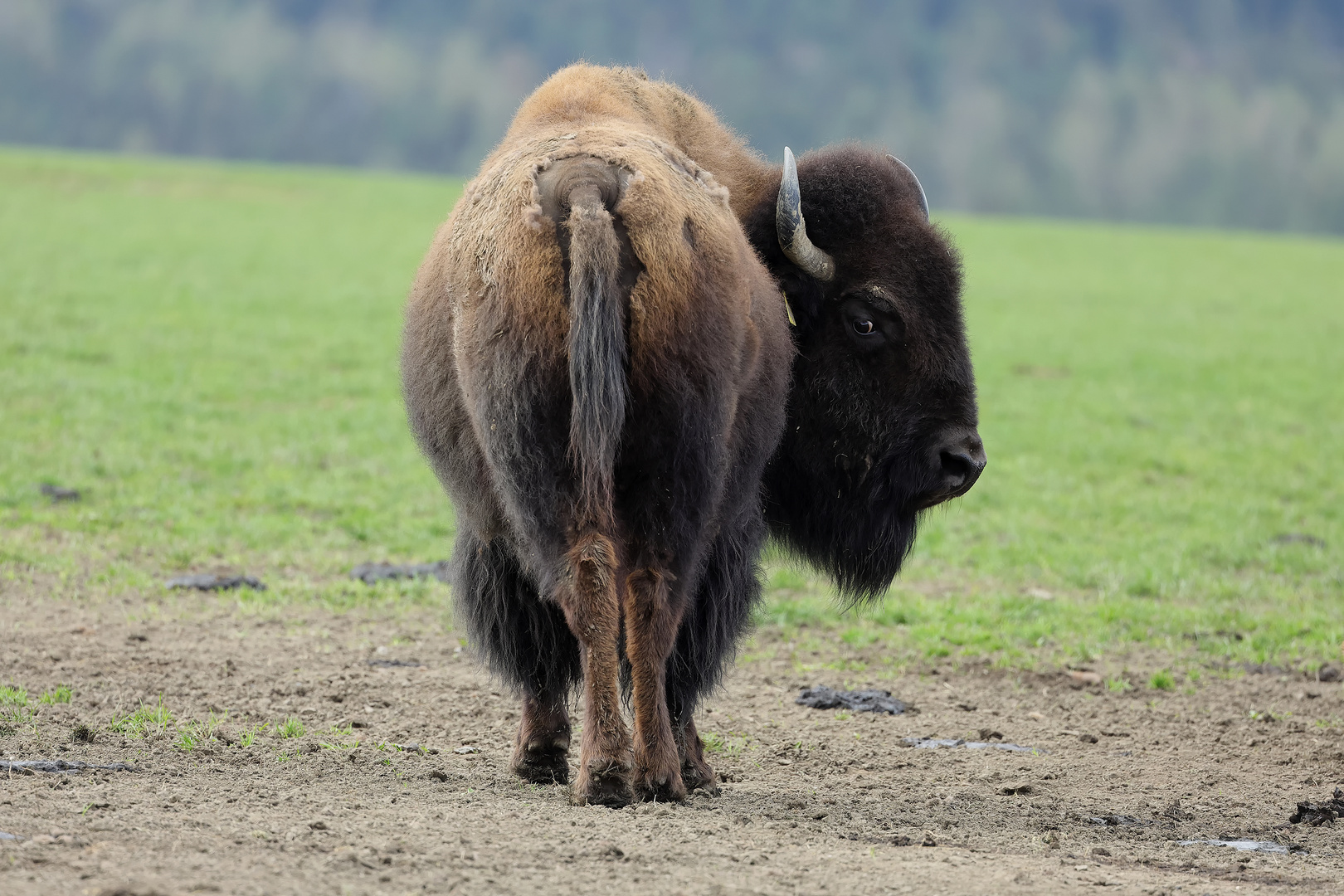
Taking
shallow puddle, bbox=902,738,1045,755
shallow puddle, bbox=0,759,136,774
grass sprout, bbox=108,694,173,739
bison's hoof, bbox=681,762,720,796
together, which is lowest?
shallow puddle, bbox=0,759,136,774

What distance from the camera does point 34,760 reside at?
461cm

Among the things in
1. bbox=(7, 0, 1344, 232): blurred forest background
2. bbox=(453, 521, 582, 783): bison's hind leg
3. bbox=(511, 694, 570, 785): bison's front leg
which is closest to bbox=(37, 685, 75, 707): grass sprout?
bbox=(453, 521, 582, 783): bison's hind leg

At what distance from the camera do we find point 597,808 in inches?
159

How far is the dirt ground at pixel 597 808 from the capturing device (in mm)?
3525

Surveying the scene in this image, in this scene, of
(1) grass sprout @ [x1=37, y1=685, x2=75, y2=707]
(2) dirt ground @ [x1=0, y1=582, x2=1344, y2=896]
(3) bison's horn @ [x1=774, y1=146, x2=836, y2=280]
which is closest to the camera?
(2) dirt ground @ [x1=0, y1=582, x2=1344, y2=896]

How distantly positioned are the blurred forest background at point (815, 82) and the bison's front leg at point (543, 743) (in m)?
130

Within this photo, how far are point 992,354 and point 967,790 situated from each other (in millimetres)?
16460

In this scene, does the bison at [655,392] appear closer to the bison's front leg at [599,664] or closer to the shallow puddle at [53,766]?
the bison's front leg at [599,664]

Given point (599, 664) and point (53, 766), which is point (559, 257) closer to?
point (599, 664)

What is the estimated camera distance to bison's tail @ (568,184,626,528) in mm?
3832

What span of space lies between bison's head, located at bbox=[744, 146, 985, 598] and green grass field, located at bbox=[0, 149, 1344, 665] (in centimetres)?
212

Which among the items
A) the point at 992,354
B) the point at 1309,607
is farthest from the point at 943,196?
the point at 1309,607

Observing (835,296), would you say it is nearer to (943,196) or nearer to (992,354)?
(992,354)

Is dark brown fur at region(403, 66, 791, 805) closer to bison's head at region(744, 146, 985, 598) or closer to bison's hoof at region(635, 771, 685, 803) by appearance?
bison's hoof at region(635, 771, 685, 803)
